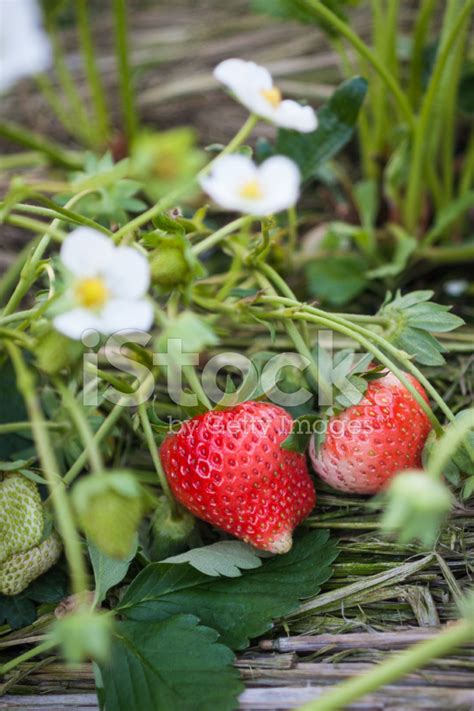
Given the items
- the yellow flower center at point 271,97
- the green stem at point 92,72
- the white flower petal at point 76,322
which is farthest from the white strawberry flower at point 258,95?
the green stem at point 92,72

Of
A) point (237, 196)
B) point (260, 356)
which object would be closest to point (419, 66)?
point (260, 356)

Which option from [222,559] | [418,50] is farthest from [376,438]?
[418,50]

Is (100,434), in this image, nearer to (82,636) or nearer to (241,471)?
(241,471)

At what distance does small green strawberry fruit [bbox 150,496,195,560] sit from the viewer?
2.62 ft

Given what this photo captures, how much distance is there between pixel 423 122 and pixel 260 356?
0.43m

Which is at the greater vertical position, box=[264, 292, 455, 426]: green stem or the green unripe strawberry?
the green unripe strawberry

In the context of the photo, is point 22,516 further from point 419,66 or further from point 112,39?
point 112,39

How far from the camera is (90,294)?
0.56m

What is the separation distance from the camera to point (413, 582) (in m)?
0.77

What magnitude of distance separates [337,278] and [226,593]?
535mm

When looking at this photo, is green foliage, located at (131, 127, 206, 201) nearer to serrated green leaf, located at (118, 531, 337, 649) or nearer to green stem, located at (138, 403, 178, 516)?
green stem, located at (138, 403, 178, 516)

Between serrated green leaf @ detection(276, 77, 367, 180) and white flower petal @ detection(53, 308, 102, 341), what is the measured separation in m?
0.59

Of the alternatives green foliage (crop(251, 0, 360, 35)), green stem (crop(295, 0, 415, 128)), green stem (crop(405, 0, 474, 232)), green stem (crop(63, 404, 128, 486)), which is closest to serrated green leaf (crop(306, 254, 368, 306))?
green stem (crop(405, 0, 474, 232))

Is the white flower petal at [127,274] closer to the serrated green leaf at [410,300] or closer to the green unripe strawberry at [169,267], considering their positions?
the green unripe strawberry at [169,267]
